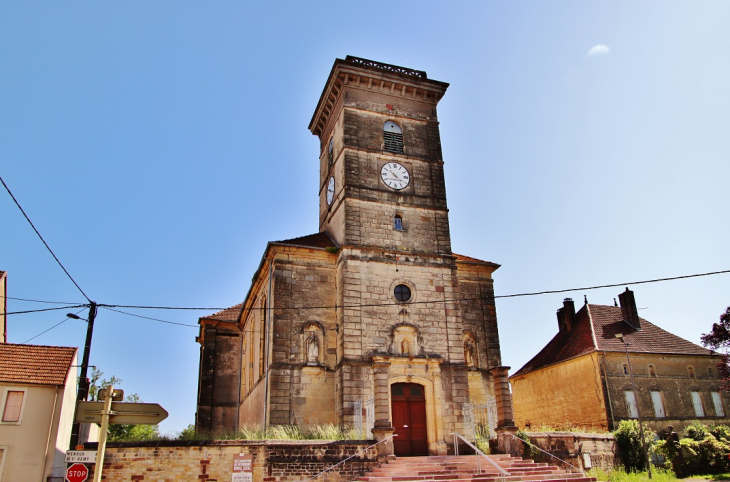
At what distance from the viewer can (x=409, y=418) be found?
19.7 m

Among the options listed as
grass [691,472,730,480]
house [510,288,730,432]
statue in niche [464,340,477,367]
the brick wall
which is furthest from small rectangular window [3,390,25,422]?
house [510,288,730,432]

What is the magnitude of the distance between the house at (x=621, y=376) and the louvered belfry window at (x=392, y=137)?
14531mm

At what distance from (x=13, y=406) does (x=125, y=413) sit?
535 inches

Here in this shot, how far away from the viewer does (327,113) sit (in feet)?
89.0

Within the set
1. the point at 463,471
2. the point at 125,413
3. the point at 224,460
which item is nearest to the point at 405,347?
the point at 463,471

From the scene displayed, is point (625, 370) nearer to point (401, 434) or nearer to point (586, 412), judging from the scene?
point (586, 412)

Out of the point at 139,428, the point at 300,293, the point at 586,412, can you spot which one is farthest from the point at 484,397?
the point at 139,428

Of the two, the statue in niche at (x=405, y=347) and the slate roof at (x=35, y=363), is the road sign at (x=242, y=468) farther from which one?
the slate roof at (x=35, y=363)

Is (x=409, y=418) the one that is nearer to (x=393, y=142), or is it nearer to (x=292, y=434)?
(x=292, y=434)

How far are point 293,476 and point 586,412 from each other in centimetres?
1890

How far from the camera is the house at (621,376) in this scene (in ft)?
92.9

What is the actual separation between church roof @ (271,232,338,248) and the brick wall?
26.6 ft

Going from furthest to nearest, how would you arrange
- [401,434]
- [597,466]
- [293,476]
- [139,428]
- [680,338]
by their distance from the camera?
[139,428] < [680,338] < [597,466] < [401,434] < [293,476]

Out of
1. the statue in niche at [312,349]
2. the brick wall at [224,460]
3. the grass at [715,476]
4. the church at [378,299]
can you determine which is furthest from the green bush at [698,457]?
the statue in niche at [312,349]
